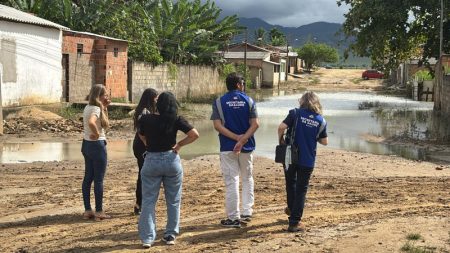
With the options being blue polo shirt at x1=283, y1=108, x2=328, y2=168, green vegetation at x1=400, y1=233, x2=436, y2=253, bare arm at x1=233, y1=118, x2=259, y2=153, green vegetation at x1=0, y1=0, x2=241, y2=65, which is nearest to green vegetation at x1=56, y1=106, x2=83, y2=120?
green vegetation at x1=0, y1=0, x2=241, y2=65

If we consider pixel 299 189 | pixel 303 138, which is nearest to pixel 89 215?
pixel 299 189

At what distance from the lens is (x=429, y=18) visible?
29062mm

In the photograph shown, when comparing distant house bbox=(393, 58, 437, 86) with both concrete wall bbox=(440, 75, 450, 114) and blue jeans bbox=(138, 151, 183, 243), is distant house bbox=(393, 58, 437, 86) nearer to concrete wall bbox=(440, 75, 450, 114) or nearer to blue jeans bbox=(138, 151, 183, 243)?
concrete wall bbox=(440, 75, 450, 114)

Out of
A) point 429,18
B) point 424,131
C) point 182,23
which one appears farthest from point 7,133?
point 429,18

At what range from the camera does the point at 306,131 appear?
6.43 metres

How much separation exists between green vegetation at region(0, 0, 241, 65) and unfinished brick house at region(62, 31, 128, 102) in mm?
2690

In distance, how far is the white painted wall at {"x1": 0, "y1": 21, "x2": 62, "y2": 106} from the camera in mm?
18984

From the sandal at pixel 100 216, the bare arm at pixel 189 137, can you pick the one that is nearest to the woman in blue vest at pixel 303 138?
the bare arm at pixel 189 137

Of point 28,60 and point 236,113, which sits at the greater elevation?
point 28,60

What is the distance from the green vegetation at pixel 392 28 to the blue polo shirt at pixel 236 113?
23291 mm

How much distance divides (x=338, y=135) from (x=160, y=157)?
14.3 m

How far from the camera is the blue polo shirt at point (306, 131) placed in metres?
6.41

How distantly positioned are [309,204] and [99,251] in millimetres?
3423

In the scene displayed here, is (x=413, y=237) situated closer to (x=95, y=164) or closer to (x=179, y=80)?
(x=95, y=164)
